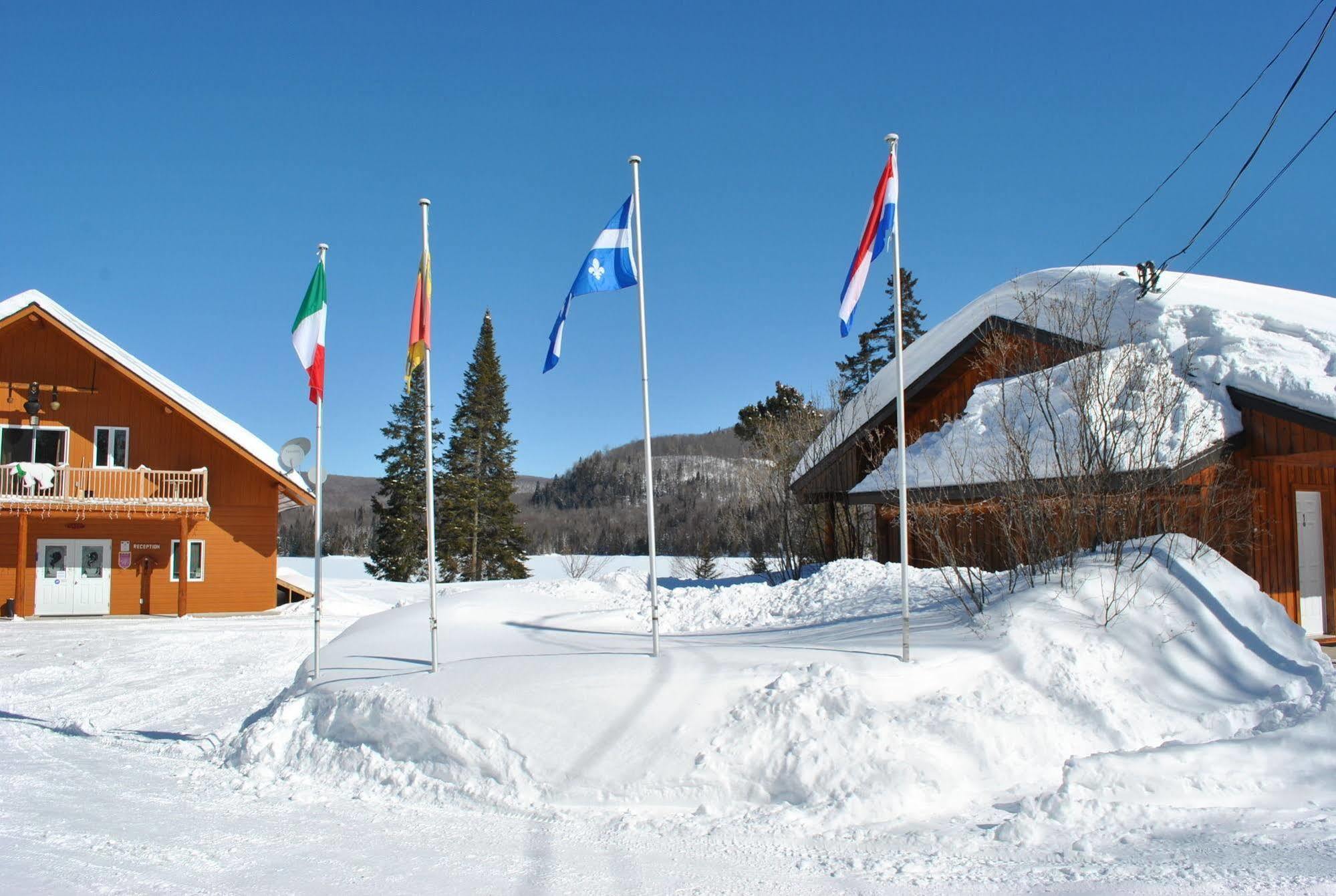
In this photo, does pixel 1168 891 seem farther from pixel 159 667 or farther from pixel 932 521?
pixel 159 667

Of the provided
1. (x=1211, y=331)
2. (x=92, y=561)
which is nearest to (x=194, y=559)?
(x=92, y=561)

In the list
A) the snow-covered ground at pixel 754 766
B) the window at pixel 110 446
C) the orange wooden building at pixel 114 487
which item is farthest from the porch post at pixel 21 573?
the snow-covered ground at pixel 754 766

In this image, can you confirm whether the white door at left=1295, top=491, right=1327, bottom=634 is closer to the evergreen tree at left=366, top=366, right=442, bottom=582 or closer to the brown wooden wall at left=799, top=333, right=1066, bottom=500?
the brown wooden wall at left=799, top=333, right=1066, bottom=500

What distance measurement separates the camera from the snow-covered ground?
5.61m

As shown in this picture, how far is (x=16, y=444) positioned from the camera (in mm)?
24422

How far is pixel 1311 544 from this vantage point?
1384 cm

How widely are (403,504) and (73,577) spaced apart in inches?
773

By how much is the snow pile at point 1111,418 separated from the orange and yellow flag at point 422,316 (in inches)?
251

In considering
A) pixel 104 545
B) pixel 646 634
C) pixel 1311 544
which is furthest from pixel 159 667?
pixel 1311 544

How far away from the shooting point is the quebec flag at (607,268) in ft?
30.1

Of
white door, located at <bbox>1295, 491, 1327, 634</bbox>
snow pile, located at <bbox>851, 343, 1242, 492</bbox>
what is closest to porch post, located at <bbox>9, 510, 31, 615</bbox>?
snow pile, located at <bbox>851, 343, 1242, 492</bbox>

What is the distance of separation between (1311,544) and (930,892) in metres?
11.9

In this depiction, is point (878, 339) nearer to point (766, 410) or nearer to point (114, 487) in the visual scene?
point (766, 410)

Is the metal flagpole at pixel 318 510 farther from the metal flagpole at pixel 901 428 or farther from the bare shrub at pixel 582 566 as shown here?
the bare shrub at pixel 582 566
